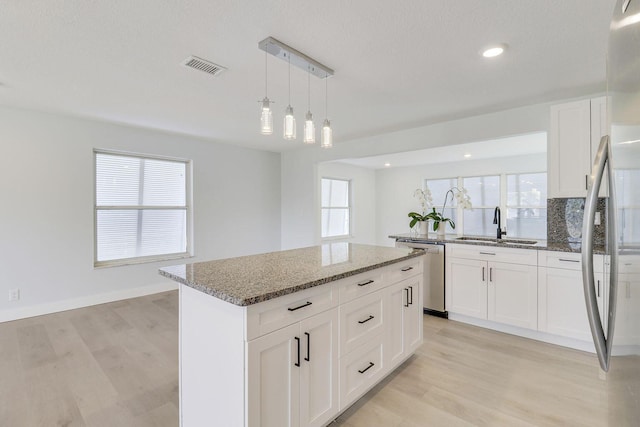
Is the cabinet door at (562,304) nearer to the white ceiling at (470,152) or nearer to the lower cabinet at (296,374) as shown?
the white ceiling at (470,152)

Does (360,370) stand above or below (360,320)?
below

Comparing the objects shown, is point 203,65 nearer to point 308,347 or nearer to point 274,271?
point 274,271

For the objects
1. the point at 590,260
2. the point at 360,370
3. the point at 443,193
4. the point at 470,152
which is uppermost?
the point at 470,152

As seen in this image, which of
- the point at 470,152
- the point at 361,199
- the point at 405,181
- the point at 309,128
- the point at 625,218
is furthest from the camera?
the point at 361,199

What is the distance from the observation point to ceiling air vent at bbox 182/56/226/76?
2.27m

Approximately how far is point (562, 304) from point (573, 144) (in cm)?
147

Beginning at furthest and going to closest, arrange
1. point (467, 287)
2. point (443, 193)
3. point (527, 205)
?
point (443, 193) < point (527, 205) < point (467, 287)

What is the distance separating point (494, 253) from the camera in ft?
10.2

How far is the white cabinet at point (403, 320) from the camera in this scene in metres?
2.17

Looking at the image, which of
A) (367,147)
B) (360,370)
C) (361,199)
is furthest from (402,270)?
(361,199)

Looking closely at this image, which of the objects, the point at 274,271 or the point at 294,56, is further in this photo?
the point at 294,56

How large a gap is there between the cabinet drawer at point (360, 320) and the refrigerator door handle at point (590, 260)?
3.65 feet

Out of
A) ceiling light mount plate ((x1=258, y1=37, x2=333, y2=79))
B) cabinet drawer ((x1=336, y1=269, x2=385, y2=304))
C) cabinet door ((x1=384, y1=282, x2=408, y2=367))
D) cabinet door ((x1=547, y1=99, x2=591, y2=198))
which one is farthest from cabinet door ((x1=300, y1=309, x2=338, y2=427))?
cabinet door ((x1=547, y1=99, x2=591, y2=198))

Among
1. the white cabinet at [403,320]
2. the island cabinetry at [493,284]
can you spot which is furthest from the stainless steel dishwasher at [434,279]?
the white cabinet at [403,320]
